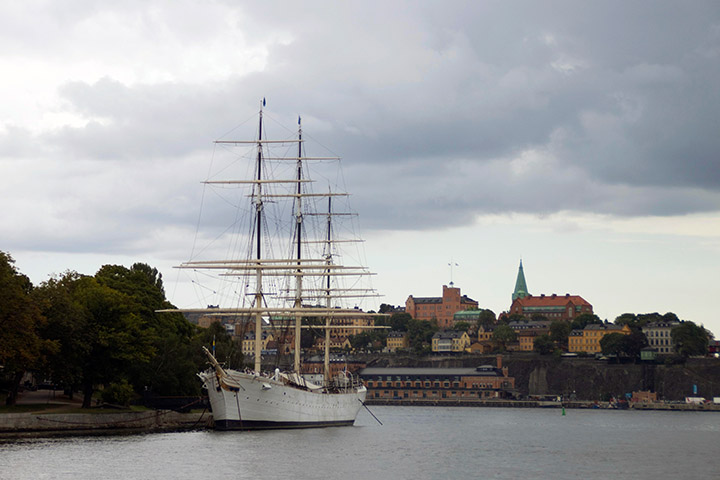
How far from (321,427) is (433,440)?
1234cm

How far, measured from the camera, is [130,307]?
85.0m

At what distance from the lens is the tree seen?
69.1 metres

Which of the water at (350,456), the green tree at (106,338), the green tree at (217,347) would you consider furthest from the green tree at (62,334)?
the green tree at (217,347)

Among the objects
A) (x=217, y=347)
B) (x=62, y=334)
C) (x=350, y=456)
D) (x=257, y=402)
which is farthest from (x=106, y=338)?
(x=217, y=347)

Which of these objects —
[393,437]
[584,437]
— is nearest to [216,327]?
[393,437]

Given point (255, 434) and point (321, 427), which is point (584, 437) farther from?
point (255, 434)

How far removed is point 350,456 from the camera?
6744 centimetres

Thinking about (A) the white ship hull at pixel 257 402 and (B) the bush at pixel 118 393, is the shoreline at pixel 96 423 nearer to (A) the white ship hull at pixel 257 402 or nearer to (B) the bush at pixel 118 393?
(B) the bush at pixel 118 393

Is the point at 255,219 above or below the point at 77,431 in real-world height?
above

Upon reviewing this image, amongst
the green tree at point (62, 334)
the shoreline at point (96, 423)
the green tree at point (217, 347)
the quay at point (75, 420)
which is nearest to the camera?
the shoreline at point (96, 423)

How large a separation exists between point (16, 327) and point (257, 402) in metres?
20.9

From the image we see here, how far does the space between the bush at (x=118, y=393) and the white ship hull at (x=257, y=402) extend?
5.78 meters

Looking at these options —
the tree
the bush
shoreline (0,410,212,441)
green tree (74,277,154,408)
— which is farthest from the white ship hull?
the tree

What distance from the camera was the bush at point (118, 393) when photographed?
79.5 m
